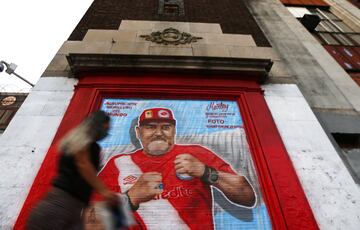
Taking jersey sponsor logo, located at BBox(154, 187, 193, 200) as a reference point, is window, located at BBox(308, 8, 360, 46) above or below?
above

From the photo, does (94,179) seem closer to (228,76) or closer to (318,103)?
(228,76)

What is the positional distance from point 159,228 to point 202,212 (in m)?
0.80

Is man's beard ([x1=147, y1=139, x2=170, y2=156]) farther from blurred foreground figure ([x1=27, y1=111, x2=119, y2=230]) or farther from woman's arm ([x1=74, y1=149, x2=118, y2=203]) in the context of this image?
woman's arm ([x1=74, y1=149, x2=118, y2=203])

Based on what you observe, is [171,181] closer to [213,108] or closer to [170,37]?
[213,108]

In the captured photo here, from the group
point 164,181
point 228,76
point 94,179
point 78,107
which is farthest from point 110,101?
point 94,179

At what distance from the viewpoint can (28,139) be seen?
6.01 meters

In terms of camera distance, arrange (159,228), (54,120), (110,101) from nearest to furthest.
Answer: (159,228)
(54,120)
(110,101)

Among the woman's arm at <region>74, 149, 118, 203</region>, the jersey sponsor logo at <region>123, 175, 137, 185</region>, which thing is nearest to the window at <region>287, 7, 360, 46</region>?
the jersey sponsor logo at <region>123, 175, 137, 185</region>

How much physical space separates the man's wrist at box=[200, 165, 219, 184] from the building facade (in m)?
0.22

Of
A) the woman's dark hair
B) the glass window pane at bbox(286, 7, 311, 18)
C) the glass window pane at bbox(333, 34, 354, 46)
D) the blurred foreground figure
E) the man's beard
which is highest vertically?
the glass window pane at bbox(286, 7, 311, 18)

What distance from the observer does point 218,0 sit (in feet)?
39.0

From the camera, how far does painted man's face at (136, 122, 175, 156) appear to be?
620 cm

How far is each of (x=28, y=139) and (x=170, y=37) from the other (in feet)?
15.9

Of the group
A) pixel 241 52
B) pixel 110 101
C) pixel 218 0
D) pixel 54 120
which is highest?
pixel 218 0
